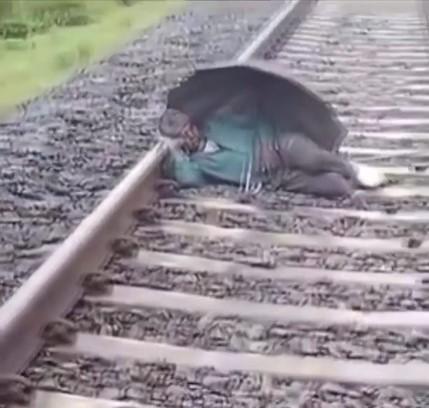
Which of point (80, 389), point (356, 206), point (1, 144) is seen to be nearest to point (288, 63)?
point (1, 144)

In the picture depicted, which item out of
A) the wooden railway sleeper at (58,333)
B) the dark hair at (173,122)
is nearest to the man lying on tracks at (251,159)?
the dark hair at (173,122)

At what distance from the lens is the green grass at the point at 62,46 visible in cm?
852

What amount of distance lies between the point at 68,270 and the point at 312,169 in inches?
68.1

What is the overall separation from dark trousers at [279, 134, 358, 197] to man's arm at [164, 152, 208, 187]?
1.17ft

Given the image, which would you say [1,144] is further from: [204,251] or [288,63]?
[288,63]

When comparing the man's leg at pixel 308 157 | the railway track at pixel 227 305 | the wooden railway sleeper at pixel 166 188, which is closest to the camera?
the railway track at pixel 227 305

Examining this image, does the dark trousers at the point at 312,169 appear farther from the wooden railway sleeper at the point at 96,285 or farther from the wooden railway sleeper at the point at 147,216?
the wooden railway sleeper at the point at 96,285

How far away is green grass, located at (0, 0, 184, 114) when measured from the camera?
852 centimetres

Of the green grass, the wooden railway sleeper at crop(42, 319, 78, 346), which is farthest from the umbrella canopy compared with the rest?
the green grass

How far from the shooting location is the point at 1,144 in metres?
6.27

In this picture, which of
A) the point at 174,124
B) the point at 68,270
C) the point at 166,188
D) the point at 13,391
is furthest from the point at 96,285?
the point at 174,124

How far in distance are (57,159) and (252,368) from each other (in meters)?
2.79

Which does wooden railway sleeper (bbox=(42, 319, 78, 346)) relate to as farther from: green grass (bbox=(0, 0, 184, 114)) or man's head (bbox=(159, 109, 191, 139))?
green grass (bbox=(0, 0, 184, 114))

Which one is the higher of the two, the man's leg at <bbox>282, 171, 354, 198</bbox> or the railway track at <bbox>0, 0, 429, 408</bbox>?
the railway track at <bbox>0, 0, 429, 408</bbox>
